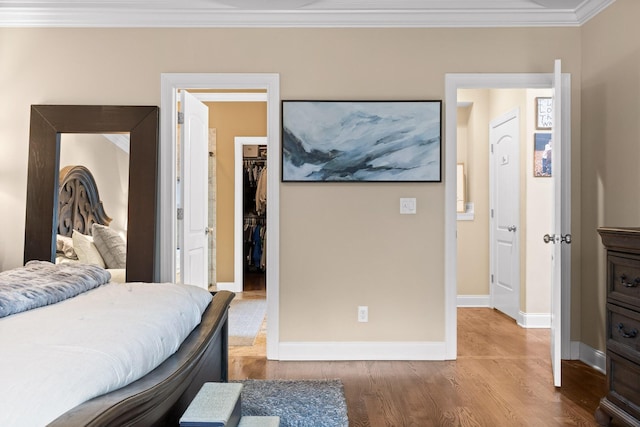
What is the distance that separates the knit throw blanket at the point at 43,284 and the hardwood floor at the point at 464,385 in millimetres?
1396

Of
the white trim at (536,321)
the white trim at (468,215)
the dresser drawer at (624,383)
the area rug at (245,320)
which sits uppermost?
the white trim at (468,215)

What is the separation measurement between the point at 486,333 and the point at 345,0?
3141mm

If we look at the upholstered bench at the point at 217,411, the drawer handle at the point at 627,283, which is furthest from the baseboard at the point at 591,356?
the upholstered bench at the point at 217,411

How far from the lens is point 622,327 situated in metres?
2.26

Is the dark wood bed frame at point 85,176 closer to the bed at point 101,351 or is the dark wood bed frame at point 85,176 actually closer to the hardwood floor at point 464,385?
the hardwood floor at point 464,385

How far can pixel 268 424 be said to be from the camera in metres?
1.60

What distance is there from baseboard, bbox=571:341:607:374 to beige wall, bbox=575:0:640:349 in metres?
0.06

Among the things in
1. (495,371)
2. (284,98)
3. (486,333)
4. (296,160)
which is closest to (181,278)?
(296,160)

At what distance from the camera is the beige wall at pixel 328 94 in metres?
3.47

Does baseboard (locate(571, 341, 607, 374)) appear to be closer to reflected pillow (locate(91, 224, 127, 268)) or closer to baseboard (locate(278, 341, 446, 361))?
baseboard (locate(278, 341, 446, 361))

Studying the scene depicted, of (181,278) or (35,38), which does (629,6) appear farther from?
(35,38)

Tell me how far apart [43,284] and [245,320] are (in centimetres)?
303

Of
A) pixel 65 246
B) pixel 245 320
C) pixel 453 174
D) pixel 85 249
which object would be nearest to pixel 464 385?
pixel 453 174

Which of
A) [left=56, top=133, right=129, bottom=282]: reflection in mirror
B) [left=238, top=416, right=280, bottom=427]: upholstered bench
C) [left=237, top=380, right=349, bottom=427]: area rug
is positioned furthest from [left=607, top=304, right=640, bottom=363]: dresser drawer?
[left=56, top=133, right=129, bottom=282]: reflection in mirror
